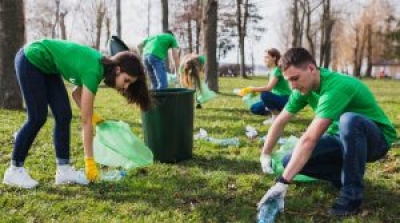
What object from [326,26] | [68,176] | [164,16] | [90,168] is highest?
[326,26]

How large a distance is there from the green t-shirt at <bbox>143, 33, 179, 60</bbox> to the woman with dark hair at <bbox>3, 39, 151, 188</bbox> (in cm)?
470

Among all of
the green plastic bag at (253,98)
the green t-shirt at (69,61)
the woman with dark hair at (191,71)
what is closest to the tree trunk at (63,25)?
the woman with dark hair at (191,71)

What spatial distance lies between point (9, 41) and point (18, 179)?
4.99 meters

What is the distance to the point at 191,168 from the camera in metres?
4.33

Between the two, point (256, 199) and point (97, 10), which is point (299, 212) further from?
point (97, 10)

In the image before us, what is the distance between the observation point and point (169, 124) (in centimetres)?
440

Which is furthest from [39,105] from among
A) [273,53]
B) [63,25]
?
[63,25]

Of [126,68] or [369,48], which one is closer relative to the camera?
[126,68]

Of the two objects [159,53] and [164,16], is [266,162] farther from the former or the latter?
[164,16]

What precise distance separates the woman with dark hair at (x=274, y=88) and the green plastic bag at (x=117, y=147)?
2.66 metres

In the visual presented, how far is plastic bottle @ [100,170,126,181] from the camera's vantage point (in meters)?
3.93

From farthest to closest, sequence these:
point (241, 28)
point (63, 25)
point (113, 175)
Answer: point (63, 25), point (241, 28), point (113, 175)

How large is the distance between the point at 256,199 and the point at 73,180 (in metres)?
1.46

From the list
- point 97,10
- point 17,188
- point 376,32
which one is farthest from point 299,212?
point 376,32
